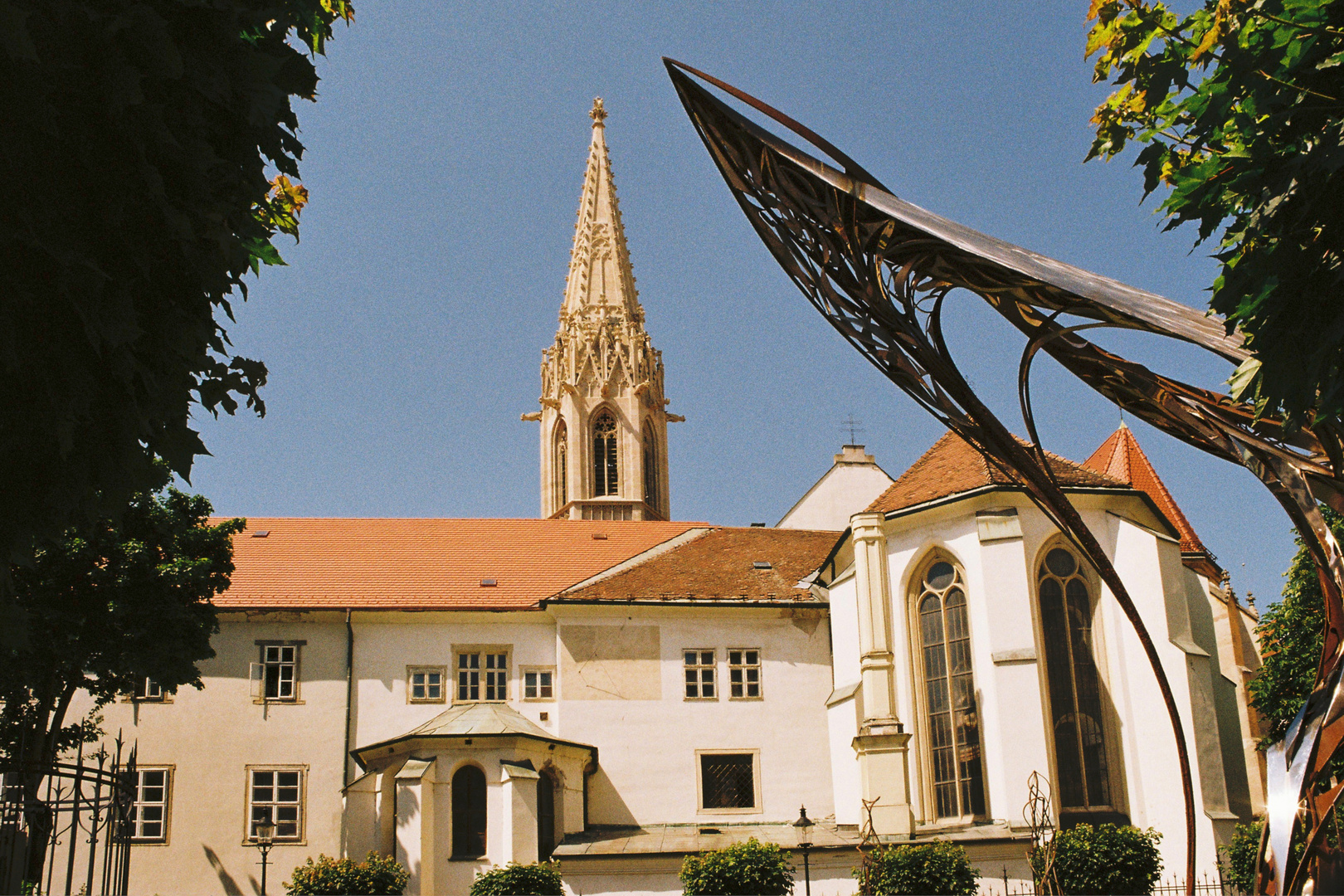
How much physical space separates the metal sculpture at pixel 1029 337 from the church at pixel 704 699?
1741 cm

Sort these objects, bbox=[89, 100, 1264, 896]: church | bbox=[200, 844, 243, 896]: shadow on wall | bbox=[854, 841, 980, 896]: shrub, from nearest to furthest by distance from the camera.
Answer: bbox=[854, 841, 980, 896]: shrub, bbox=[89, 100, 1264, 896]: church, bbox=[200, 844, 243, 896]: shadow on wall

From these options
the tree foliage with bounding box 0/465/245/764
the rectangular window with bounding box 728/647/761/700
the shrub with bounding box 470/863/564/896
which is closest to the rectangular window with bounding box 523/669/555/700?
the rectangular window with bounding box 728/647/761/700

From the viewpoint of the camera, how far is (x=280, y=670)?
34.7 metres

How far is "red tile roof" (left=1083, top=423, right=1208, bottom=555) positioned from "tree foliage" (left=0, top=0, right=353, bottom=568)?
116 ft

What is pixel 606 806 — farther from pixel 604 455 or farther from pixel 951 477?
pixel 604 455

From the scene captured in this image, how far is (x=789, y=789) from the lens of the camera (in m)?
34.2

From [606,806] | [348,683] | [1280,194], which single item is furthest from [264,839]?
[1280,194]

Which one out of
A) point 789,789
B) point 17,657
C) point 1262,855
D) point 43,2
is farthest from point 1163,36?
point 789,789

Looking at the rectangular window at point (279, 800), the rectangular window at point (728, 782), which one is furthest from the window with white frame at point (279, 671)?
the rectangular window at point (728, 782)

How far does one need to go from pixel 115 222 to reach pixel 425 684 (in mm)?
Result: 28549

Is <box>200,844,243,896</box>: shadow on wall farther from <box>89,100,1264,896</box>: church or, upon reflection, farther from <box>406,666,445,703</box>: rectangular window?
<box>406,666,445,703</box>: rectangular window

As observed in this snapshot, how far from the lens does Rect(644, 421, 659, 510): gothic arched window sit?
69750 mm

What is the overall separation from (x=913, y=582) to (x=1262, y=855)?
2163 centimetres

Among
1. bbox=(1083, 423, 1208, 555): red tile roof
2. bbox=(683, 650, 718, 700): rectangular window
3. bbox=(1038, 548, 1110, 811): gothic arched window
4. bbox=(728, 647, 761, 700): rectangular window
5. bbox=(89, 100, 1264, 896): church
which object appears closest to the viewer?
bbox=(1038, 548, 1110, 811): gothic arched window
